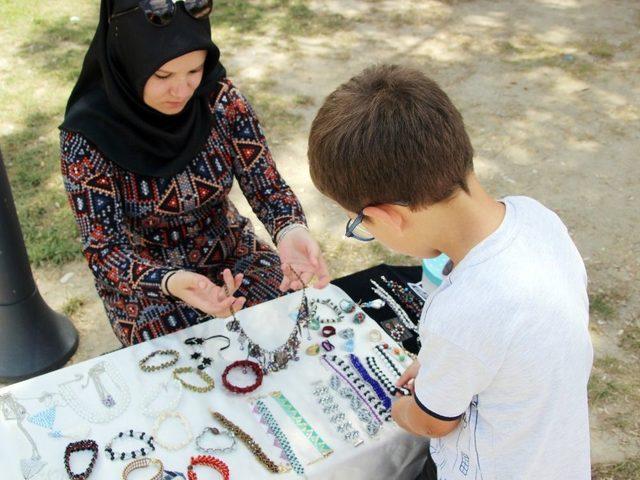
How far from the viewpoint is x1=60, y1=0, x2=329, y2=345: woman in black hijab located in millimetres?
2072

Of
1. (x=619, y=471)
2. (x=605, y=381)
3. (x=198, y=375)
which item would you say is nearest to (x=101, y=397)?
(x=198, y=375)

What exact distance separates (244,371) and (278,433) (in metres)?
0.27

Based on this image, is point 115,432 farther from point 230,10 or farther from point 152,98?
point 230,10

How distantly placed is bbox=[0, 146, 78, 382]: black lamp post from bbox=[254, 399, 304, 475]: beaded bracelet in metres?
1.50

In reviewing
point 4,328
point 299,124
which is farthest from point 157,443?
point 299,124

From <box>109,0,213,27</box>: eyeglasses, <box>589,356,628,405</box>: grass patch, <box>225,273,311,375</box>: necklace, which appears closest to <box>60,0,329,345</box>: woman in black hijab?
<box>109,0,213,27</box>: eyeglasses

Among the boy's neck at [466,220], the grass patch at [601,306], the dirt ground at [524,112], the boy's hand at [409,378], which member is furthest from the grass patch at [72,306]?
the grass patch at [601,306]

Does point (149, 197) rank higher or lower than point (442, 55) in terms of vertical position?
higher

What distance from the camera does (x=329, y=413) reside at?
5.91 feet

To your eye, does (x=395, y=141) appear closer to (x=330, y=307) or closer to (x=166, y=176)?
(x=330, y=307)

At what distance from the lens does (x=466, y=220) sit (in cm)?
143

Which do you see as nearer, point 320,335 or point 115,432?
point 115,432

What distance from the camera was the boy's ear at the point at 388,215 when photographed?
4.82 ft

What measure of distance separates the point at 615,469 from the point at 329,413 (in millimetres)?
1364
